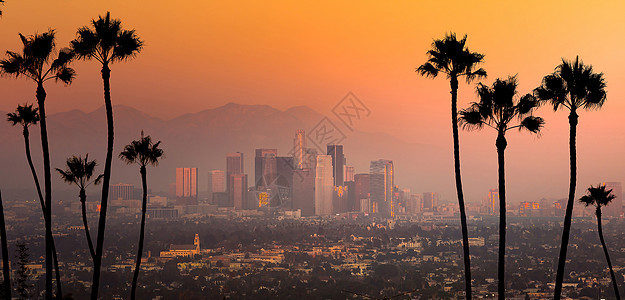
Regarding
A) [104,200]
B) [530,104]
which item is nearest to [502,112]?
[530,104]

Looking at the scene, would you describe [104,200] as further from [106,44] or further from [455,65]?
[455,65]

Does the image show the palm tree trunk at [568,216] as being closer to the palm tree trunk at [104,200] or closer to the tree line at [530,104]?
the tree line at [530,104]

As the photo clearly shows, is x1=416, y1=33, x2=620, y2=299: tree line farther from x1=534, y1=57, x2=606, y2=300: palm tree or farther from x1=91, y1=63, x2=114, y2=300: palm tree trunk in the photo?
x1=91, y1=63, x2=114, y2=300: palm tree trunk

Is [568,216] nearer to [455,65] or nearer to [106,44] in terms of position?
[455,65]

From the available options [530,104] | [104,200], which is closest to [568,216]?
[530,104]

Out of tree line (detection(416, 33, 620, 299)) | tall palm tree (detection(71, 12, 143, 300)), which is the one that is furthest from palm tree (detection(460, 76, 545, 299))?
tall palm tree (detection(71, 12, 143, 300))

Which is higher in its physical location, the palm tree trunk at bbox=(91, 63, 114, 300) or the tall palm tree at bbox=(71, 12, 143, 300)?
the tall palm tree at bbox=(71, 12, 143, 300)

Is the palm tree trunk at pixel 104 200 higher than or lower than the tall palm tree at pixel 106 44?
lower

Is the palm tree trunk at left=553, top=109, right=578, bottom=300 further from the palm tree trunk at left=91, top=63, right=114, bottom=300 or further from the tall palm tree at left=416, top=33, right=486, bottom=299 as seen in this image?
the palm tree trunk at left=91, top=63, right=114, bottom=300

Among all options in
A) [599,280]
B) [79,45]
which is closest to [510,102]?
[79,45]

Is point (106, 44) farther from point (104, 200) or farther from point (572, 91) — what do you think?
point (572, 91)

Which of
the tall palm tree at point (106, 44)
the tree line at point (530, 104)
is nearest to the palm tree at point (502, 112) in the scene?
the tree line at point (530, 104)
